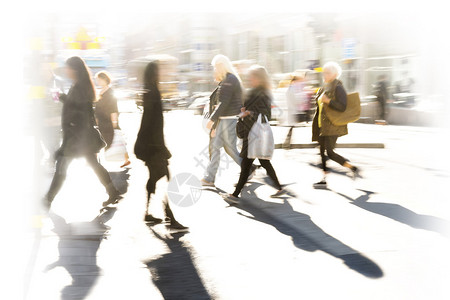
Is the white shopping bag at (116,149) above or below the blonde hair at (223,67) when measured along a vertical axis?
below

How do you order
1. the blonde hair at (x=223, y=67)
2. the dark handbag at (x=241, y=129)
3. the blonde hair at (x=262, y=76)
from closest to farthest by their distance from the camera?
the blonde hair at (x=262, y=76) < the dark handbag at (x=241, y=129) < the blonde hair at (x=223, y=67)

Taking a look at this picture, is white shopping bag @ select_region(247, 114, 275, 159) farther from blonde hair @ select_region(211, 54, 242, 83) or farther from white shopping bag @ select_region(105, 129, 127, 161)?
white shopping bag @ select_region(105, 129, 127, 161)

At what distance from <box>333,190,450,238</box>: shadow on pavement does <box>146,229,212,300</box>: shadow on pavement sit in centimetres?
248

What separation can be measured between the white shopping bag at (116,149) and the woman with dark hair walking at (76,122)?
206 centimetres

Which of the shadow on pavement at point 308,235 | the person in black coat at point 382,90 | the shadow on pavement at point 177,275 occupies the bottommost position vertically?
the shadow on pavement at point 308,235

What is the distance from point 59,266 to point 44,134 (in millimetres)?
4849

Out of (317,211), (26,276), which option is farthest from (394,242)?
(26,276)

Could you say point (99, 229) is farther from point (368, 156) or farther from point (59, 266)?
point (368, 156)

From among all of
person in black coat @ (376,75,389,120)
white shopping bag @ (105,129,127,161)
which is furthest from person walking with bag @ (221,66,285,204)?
person in black coat @ (376,75,389,120)

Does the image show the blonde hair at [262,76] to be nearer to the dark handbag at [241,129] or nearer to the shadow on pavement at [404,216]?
the dark handbag at [241,129]

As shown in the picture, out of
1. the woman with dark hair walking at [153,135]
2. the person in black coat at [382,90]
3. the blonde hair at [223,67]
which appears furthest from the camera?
the person in black coat at [382,90]

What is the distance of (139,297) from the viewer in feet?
12.1

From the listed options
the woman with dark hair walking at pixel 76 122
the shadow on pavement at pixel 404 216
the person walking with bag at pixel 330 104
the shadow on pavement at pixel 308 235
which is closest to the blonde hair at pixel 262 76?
the person walking with bag at pixel 330 104

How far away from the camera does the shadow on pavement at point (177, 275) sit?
3.74m
